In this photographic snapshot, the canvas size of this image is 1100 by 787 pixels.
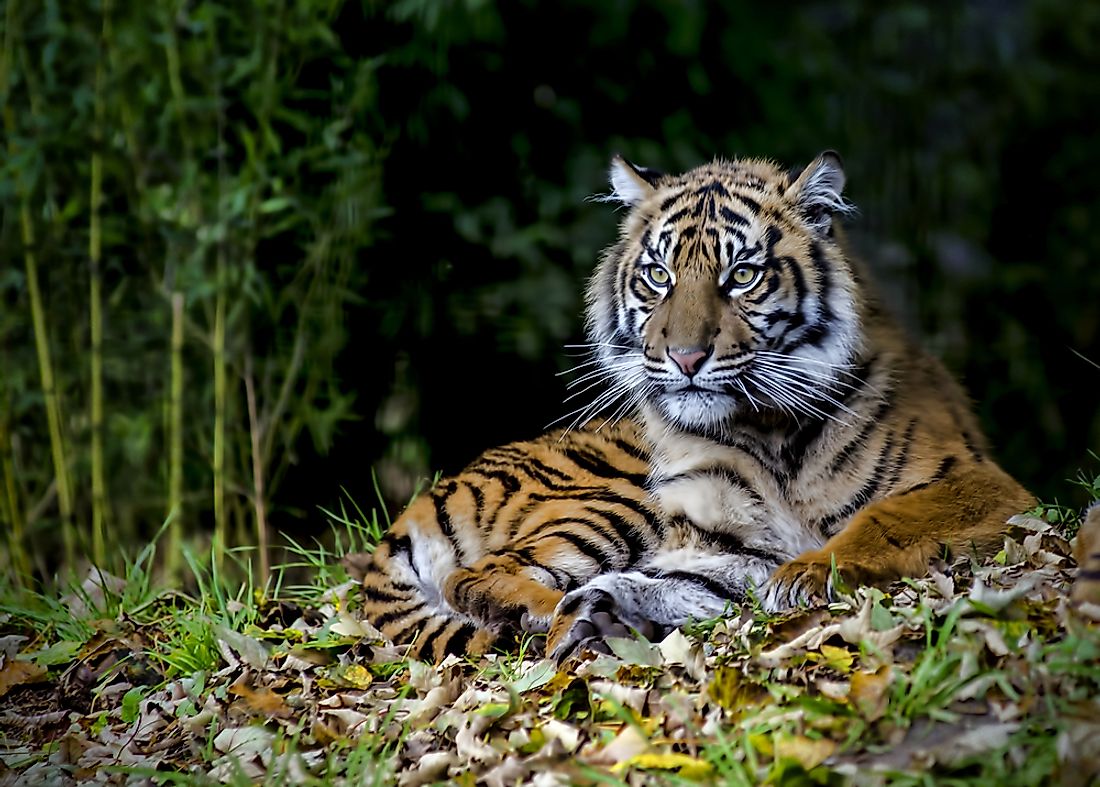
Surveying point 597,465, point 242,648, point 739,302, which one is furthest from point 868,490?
point 242,648

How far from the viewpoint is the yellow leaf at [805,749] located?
244 cm

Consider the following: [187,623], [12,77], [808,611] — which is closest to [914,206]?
[808,611]

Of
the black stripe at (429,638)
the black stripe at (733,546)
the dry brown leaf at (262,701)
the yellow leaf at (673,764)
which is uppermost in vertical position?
the black stripe at (733,546)

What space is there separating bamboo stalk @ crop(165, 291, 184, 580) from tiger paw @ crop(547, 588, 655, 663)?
204 centimetres

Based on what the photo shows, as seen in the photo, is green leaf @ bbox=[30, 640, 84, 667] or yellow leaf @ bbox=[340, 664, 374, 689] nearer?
yellow leaf @ bbox=[340, 664, 374, 689]

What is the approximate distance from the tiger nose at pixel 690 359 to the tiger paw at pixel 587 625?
67cm

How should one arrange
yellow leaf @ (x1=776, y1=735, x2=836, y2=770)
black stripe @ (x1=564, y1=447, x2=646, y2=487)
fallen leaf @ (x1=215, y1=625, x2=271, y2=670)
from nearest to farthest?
yellow leaf @ (x1=776, y1=735, x2=836, y2=770)
fallen leaf @ (x1=215, y1=625, x2=271, y2=670)
black stripe @ (x1=564, y1=447, x2=646, y2=487)

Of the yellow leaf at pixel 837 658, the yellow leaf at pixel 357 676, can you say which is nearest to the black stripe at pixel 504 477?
the yellow leaf at pixel 357 676

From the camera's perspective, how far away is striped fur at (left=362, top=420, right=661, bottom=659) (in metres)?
3.70

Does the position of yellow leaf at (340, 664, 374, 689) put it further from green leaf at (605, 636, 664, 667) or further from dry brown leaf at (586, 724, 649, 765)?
dry brown leaf at (586, 724, 649, 765)

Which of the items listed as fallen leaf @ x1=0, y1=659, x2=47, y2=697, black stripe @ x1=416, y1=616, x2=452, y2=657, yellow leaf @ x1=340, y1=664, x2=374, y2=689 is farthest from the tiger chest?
fallen leaf @ x1=0, y1=659, x2=47, y2=697

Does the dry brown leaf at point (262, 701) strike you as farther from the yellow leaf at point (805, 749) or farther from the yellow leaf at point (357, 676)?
the yellow leaf at point (805, 749)

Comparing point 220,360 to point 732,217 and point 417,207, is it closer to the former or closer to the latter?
point 417,207

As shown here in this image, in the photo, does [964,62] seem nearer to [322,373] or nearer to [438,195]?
[438,195]
